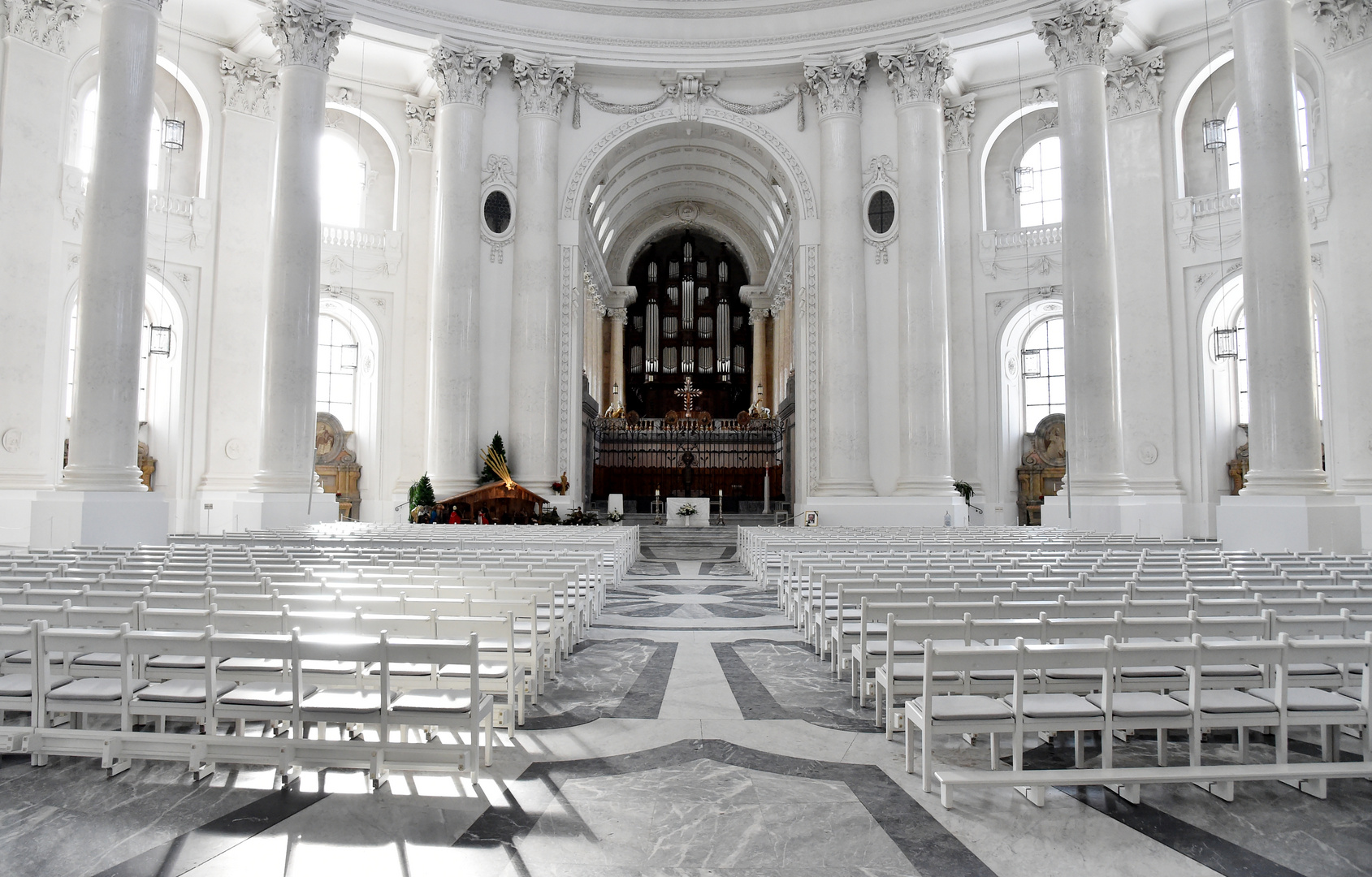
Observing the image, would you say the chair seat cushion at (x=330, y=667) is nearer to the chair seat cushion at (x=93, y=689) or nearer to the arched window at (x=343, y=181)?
the chair seat cushion at (x=93, y=689)

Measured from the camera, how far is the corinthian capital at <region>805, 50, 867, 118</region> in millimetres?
23281

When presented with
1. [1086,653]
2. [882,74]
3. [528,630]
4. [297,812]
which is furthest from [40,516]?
[882,74]

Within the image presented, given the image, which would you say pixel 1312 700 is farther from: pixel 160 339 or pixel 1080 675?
pixel 160 339

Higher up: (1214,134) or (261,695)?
(1214,134)

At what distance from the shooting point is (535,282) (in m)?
23.4

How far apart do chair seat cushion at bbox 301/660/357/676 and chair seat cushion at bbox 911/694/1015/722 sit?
10.8 ft

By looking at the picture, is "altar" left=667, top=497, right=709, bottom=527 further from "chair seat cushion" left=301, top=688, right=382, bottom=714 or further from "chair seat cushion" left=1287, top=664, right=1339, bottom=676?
"chair seat cushion" left=301, top=688, right=382, bottom=714

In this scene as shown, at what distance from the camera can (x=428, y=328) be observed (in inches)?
992

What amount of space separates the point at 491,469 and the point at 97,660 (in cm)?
1721

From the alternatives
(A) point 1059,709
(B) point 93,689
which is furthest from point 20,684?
(A) point 1059,709

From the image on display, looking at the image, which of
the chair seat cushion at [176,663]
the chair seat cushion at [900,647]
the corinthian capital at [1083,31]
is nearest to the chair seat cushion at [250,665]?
the chair seat cushion at [176,663]

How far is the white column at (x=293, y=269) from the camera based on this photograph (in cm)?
1850

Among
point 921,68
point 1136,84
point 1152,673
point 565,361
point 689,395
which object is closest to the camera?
point 1152,673

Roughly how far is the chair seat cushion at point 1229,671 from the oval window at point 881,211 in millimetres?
19675
